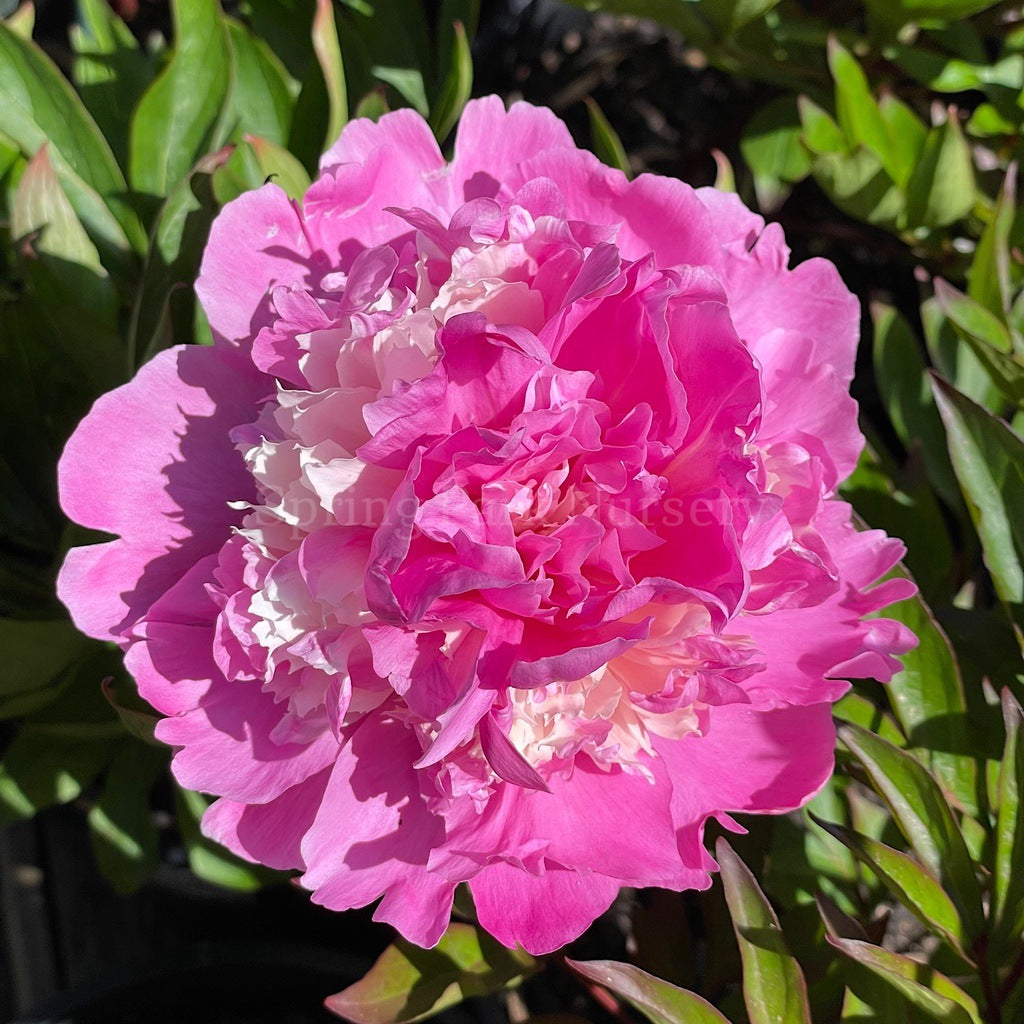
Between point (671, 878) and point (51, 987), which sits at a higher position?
point (671, 878)

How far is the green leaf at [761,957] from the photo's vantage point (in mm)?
552

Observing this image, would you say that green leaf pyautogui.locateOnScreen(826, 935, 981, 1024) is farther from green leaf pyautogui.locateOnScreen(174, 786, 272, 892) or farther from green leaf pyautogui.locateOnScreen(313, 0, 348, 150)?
green leaf pyautogui.locateOnScreen(313, 0, 348, 150)

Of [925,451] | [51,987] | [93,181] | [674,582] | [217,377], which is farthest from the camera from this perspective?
[51,987]

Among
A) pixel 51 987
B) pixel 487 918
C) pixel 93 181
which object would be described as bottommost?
pixel 51 987

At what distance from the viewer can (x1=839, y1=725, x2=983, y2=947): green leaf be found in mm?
592

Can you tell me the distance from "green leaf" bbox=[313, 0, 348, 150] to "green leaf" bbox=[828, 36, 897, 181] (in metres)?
0.42

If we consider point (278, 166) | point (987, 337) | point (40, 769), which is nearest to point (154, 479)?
point (278, 166)

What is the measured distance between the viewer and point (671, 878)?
1.73ft

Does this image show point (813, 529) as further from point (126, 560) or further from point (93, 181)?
point (93, 181)

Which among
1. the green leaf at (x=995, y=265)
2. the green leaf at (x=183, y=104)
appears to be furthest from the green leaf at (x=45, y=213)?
the green leaf at (x=995, y=265)

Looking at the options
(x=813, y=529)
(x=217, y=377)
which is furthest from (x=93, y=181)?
(x=813, y=529)

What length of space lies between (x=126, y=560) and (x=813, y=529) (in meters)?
0.39

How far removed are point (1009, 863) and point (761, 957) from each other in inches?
7.1

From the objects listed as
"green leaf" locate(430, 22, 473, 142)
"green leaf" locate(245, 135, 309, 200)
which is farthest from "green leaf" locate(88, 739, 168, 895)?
"green leaf" locate(430, 22, 473, 142)
